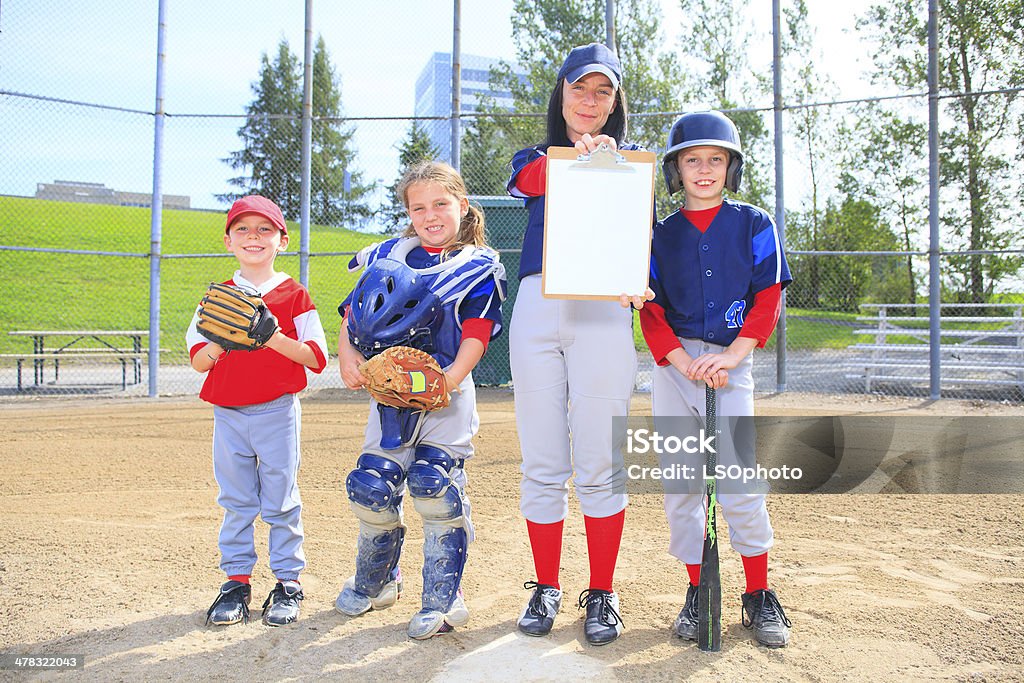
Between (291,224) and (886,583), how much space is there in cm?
1503

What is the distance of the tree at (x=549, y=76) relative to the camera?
35.3 ft

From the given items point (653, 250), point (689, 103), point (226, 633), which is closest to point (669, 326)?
point (653, 250)

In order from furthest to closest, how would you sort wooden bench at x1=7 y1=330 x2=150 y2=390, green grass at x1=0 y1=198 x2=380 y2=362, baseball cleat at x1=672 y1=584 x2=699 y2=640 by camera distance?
green grass at x1=0 y1=198 x2=380 y2=362, wooden bench at x1=7 y1=330 x2=150 y2=390, baseball cleat at x1=672 y1=584 x2=699 y2=640

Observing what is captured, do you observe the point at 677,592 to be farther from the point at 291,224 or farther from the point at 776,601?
the point at 291,224

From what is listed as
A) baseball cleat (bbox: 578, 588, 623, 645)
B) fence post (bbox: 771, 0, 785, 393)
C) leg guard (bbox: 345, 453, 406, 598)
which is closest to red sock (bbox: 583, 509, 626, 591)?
baseball cleat (bbox: 578, 588, 623, 645)

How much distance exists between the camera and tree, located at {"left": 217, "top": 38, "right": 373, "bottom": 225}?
33.4 ft

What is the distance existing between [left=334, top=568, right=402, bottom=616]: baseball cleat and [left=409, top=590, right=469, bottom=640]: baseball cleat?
0.64 ft

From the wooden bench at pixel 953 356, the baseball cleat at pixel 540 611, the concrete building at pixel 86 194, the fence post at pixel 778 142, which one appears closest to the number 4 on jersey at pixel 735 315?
the baseball cleat at pixel 540 611

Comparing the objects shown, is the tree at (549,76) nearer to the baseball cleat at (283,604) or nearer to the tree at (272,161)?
the tree at (272,161)

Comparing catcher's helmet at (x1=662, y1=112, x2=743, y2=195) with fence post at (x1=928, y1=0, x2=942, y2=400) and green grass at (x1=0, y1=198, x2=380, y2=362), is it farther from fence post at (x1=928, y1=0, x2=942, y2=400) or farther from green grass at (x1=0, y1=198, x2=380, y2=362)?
green grass at (x1=0, y1=198, x2=380, y2=362)

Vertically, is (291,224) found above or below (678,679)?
above

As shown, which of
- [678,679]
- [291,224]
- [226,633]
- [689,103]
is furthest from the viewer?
[689,103]

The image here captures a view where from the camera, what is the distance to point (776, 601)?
2.65 meters

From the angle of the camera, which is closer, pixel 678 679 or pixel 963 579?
pixel 678 679
